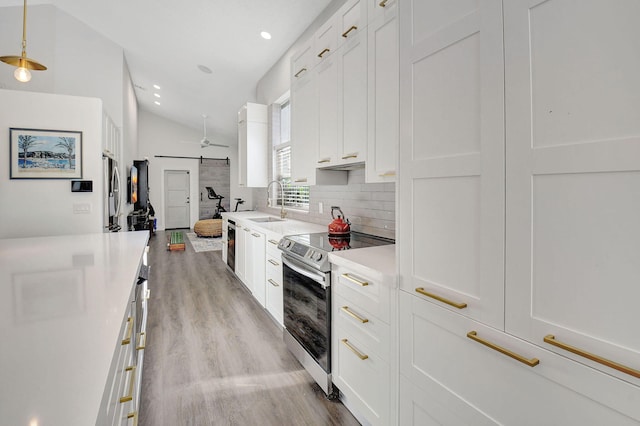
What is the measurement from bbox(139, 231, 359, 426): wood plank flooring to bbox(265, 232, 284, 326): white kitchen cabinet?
0.17m

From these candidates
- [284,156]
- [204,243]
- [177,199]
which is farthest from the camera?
[177,199]

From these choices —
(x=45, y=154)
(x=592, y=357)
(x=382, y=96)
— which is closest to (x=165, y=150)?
(x=45, y=154)

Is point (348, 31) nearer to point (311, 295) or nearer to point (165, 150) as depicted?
point (311, 295)

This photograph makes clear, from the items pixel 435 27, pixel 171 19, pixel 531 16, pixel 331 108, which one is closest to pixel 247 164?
pixel 171 19

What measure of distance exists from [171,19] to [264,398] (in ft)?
14.8

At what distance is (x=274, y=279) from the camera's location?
2.78 metres

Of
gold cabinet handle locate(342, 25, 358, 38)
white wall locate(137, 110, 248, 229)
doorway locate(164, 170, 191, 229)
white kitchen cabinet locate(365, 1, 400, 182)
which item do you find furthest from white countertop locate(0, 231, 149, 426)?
doorway locate(164, 170, 191, 229)

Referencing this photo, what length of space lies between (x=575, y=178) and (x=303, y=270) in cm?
156

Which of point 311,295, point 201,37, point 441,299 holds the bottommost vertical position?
point 311,295

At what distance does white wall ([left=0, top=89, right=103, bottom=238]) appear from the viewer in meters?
2.93

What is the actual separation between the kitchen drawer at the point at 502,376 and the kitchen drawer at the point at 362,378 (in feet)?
0.63

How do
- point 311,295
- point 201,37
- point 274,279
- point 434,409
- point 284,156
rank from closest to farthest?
point 434,409 < point 311,295 < point 274,279 < point 201,37 < point 284,156

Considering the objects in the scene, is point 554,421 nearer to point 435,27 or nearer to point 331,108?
point 435,27

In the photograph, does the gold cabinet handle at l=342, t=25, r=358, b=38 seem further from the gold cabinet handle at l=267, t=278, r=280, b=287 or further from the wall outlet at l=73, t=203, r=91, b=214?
the wall outlet at l=73, t=203, r=91, b=214
